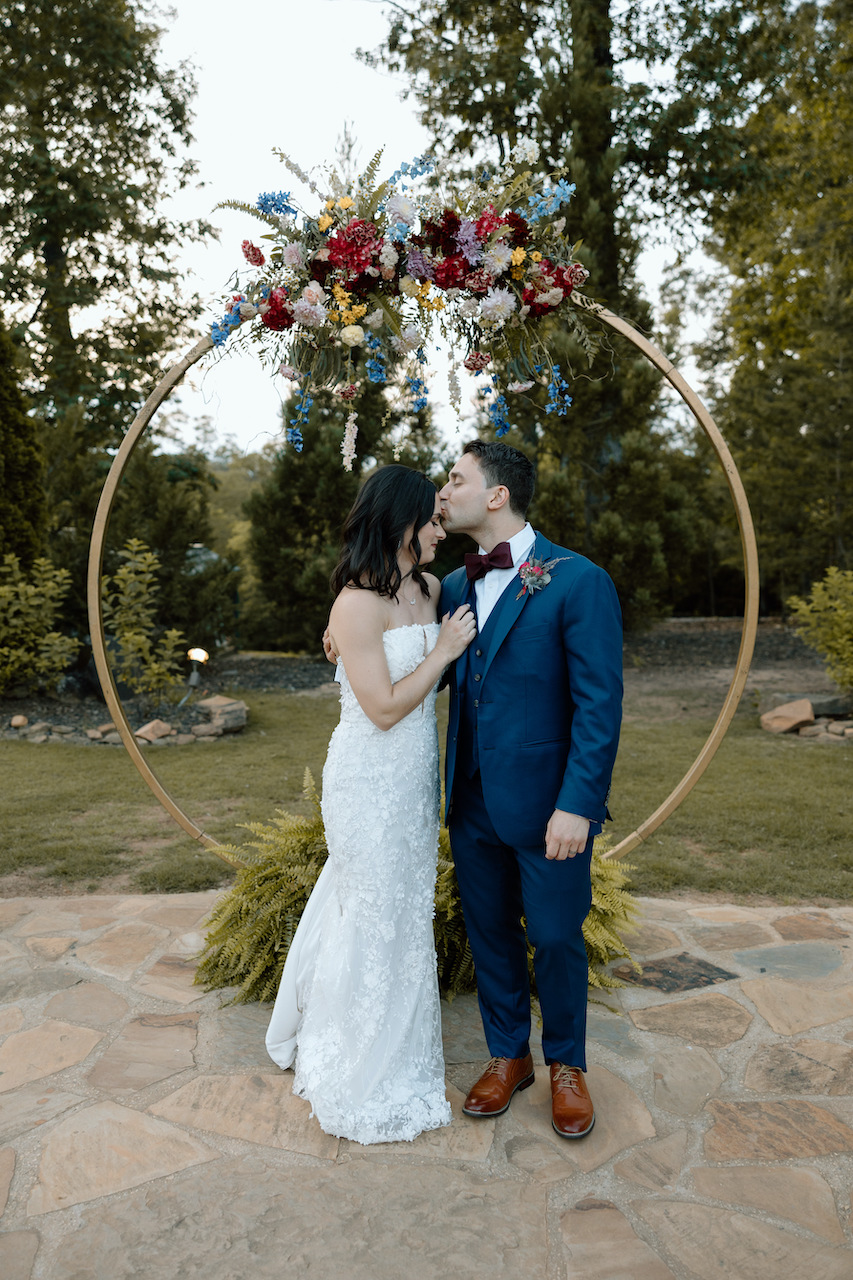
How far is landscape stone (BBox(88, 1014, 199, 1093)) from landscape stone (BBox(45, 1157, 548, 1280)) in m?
0.57

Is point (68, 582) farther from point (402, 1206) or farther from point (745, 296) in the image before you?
point (745, 296)

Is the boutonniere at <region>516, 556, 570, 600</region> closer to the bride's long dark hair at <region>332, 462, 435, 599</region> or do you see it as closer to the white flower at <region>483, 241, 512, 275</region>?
the bride's long dark hair at <region>332, 462, 435, 599</region>

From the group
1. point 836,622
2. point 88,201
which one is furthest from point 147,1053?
point 88,201

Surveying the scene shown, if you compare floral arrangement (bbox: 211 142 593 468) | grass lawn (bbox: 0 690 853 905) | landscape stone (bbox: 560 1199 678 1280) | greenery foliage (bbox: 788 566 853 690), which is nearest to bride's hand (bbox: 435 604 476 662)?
floral arrangement (bbox: 211 142 593 468)

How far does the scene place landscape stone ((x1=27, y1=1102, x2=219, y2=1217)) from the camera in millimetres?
2484

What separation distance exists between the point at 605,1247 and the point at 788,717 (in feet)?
24.4

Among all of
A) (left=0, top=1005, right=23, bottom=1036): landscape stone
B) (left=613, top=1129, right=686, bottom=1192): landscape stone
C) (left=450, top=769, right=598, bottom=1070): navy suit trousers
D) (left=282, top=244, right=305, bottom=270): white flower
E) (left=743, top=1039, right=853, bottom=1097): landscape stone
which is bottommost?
(left=743, top=1039, right=853, bottom=1097): landscape stone

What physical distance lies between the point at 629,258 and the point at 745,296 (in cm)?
909

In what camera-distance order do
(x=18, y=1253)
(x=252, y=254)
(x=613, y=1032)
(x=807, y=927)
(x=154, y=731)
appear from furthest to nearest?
(x=154, y=731), (x=807, y=927), (x=613, y=1032), (x=252, y=254), (x=18, y=1253)

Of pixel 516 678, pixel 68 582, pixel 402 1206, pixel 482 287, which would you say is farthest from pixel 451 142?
pixel 402 1206

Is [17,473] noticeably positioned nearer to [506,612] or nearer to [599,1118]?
[506,612]

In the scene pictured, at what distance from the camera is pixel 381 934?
2.86m

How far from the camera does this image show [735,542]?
53.5 ft

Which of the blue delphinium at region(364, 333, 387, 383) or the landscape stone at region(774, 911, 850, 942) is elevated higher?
the blue delphinium at region(364, 333, 387, 383)
